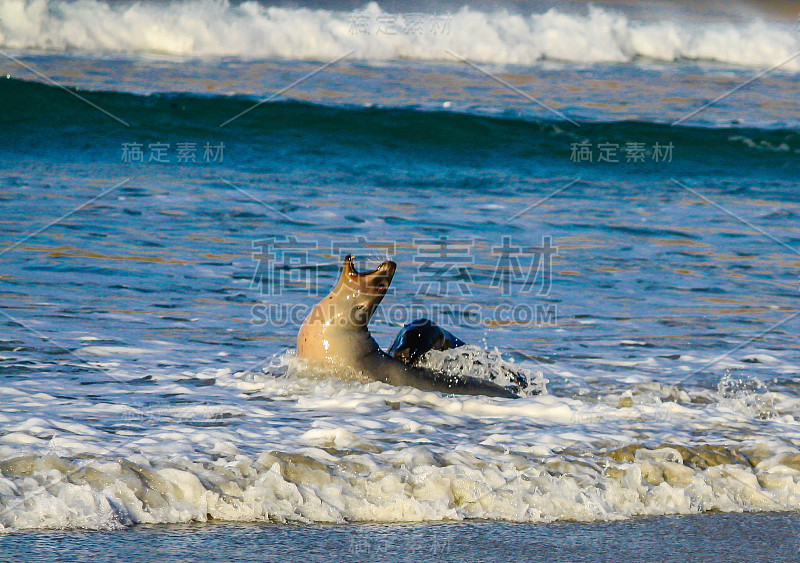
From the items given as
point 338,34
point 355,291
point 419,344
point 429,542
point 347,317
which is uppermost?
point 338,34

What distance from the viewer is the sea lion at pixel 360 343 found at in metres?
5.82

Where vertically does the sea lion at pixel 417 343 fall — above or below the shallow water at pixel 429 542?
above

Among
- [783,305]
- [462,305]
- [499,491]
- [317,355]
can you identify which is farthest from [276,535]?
[783,305]

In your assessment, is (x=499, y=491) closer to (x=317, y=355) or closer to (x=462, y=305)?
(x=317, y=355)

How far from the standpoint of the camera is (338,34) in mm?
20625

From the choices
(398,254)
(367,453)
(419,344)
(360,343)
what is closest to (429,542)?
(367,453)

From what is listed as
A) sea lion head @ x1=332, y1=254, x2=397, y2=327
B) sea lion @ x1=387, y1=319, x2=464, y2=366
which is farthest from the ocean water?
sea lion head @ x1=332, y1=254, x2=397, y2=327

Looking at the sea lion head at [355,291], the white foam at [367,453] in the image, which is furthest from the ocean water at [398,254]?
the sea lion head at [355,291]

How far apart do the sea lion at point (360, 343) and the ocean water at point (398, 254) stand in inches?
6.0

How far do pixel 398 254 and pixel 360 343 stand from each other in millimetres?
3836

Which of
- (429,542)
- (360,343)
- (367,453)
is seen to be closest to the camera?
(429,542)

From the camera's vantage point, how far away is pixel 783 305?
8383 millimetres

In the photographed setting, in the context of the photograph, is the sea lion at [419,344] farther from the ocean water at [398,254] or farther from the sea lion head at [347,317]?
the sea lion head at [347,317]

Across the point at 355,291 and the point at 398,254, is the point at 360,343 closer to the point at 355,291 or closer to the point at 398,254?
the point at 355,291
